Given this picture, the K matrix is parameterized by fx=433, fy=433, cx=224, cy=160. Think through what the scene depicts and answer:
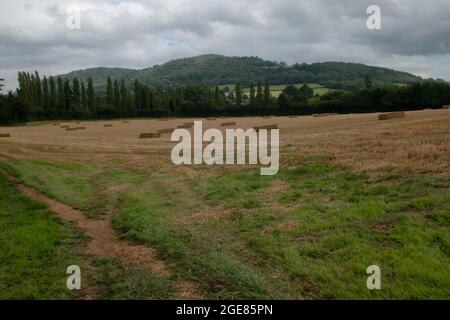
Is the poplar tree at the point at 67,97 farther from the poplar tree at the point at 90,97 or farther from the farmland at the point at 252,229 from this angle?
the farmland at the point at 252,229

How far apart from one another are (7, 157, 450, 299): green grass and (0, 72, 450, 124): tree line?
71485 mm

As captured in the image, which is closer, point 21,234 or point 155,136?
point 21,234

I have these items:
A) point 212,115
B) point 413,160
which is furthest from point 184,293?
point 212,115

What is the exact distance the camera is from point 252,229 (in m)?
11.2

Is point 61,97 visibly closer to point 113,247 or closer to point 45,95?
point 45,95

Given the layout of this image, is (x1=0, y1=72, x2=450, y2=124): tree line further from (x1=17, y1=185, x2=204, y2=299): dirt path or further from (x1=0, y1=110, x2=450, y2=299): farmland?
(x1=17, y1=185, x2=204, y2=299): dirt path

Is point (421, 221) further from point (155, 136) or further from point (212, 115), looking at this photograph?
point (212, 115)

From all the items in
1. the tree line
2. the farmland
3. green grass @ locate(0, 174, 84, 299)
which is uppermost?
the tree line

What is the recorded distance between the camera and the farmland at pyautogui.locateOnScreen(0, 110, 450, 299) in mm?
7805

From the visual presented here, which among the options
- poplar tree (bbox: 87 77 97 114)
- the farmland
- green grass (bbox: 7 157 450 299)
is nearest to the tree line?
poplar tree (bbox: 87 77 97 114)

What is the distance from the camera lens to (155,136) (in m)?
46.4

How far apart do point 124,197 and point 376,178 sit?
9.02 m

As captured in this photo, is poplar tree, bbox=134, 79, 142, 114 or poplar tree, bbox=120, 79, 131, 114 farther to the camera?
poplar tree, bbox=134, 79, 142, 114

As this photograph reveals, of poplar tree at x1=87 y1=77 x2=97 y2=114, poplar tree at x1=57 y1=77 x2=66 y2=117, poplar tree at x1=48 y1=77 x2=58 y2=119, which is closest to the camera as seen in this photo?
poplar tree at x1=48 y1=77 x2=58 y2=119
